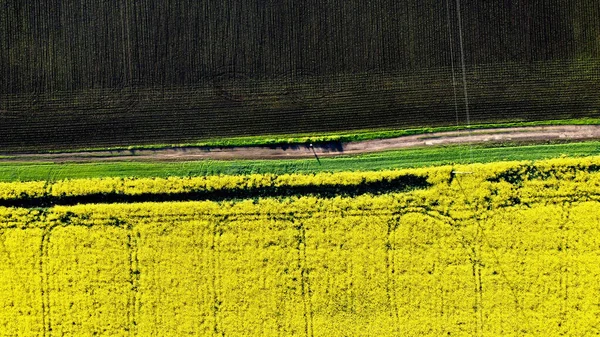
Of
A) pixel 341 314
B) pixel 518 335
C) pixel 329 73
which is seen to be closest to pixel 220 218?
pixel 341 314

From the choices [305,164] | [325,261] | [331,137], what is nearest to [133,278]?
[325,261]

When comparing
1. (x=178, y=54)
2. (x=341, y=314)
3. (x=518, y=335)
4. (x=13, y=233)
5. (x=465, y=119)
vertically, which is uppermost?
(x=178, y=54)

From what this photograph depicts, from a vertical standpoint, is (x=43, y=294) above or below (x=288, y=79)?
below

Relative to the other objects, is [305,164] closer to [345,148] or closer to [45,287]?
[345,148]

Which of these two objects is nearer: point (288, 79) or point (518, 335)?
point (518, 335)

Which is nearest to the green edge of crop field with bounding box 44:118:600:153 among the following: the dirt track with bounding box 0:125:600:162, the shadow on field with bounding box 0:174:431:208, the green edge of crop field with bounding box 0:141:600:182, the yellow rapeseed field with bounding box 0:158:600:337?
the dirt track with bounding box 0:125:600:162

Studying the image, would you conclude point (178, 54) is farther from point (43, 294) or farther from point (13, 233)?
point (43, 294)
